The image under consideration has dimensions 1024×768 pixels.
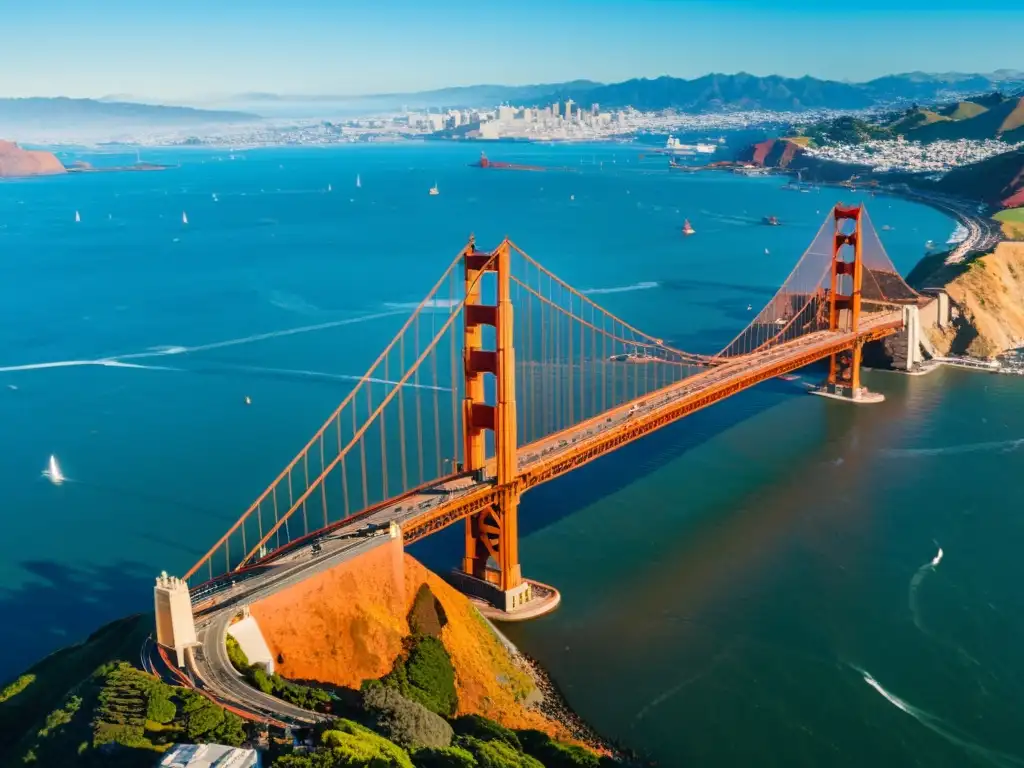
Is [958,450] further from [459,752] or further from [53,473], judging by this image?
[53,473]

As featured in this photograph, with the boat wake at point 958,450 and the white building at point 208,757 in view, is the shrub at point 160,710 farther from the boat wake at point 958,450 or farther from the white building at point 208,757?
the boat wake at point 958,450

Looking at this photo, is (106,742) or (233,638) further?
(233,638)

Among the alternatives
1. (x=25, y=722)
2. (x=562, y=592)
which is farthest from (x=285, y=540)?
(x=25, y=722)

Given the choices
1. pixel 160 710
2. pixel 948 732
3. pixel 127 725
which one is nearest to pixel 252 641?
pixel 160 710

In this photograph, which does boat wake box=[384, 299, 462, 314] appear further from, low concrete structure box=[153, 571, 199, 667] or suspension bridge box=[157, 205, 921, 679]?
low concrete structure box=[153, 571, 199, 667]

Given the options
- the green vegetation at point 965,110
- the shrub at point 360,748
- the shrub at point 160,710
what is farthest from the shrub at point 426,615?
the green vegetation at point 965,110

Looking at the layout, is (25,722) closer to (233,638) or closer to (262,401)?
(233,638)
